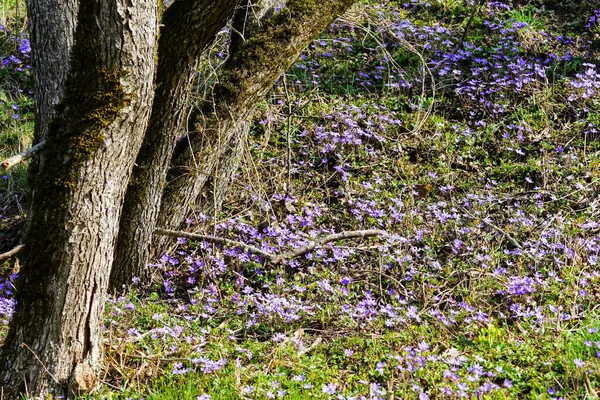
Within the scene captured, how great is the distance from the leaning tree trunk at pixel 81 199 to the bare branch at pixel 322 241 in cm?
150

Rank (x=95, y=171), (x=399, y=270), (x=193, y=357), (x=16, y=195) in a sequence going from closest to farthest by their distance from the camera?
(x=95, y=171) < (x=193, y=357) < (x=399, y=270) < (x=16, y=195)

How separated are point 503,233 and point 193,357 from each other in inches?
99.5

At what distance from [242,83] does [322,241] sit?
4.05 feet

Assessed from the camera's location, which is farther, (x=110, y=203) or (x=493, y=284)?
(x=493, y=284)

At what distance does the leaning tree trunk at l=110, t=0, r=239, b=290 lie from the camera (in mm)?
3789

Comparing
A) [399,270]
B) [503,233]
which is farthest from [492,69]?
[399,270]

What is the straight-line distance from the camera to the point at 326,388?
3361 millimetres

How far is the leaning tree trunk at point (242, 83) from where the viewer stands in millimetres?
4594

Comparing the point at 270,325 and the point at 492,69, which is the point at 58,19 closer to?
the point at 270,325

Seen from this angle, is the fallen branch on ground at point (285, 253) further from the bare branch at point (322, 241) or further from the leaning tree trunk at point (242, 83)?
the leaning tree trunk at point (242, 83)

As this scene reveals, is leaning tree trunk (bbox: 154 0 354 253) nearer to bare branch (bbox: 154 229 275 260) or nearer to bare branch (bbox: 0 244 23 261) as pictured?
bare branch (bbox: 154 229 275 260)

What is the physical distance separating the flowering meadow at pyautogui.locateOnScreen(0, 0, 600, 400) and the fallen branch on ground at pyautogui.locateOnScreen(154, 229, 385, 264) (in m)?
0.07

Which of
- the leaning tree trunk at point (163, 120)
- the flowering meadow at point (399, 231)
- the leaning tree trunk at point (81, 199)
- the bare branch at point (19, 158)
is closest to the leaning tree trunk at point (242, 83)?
the leaning tree trunk at point (163, 120)

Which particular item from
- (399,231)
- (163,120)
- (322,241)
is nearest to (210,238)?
(322,241)
